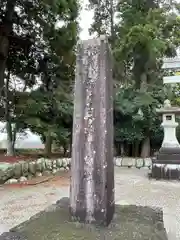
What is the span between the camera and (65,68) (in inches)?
366

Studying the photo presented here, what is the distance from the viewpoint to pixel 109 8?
13102 mm

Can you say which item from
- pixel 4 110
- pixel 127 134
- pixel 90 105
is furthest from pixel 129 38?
pixel 90 105

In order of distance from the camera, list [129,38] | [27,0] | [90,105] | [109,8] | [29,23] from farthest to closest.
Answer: [109,8] → [129,38] → [29,23] → [27,0] → [90,105]

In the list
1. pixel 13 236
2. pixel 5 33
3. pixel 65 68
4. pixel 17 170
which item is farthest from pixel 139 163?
pixel 13 236

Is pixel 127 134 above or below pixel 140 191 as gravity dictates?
above

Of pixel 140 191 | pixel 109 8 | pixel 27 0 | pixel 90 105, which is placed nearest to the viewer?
pixel 90 105

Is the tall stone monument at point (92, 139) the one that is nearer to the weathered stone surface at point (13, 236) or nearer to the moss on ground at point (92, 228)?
the moss on ground at point (92, 228)

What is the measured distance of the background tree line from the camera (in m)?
8.10

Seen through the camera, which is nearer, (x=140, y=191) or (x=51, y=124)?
(x=140, y=191)

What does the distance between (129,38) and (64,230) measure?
9.11 m

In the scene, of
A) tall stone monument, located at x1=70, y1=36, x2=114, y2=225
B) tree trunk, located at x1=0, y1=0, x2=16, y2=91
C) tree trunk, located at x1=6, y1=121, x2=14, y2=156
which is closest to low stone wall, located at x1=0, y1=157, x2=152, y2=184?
tree trunk, located at x1=6, y1=121, x2=14, y2=156

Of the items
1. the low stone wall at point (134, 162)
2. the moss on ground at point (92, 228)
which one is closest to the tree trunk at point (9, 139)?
the low stone wall at point (134, 162)

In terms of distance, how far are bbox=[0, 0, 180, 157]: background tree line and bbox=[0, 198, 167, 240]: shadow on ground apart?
5.87m

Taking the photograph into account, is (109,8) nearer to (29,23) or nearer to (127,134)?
(29,23)
